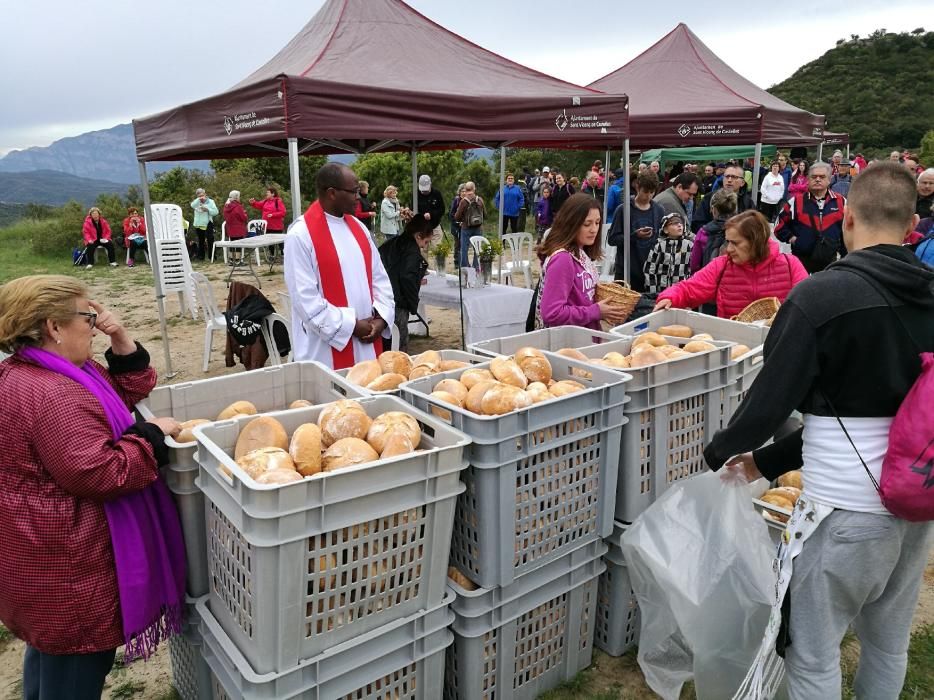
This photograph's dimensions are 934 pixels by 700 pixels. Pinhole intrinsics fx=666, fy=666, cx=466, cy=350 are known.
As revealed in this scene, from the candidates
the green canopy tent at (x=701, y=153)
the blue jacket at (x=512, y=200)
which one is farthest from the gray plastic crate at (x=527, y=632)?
the green canopy tent at (x=701, y=153)

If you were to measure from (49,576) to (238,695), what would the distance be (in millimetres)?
593

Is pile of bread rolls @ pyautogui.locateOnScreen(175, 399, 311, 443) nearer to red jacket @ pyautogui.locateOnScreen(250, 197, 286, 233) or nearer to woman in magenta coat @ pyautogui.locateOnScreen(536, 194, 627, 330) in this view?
woman in magenta coat @ pyautogui.locateOnScreen(536, 194, 627, 330)

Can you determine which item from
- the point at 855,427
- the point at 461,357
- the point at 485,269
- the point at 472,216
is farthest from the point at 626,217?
the point at 855,427

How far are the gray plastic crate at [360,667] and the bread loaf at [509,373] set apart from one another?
2.36 feet

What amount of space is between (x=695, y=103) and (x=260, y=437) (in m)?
8.72

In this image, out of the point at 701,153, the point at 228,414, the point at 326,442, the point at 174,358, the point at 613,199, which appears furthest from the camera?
the point at 701,153

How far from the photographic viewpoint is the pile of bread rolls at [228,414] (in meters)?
2.02

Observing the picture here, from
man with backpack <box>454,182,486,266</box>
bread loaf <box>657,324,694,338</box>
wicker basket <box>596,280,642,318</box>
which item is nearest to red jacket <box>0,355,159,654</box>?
bread loaf <box>657,324,694,338</box>

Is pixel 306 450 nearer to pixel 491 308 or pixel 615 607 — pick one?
pixel 615 607

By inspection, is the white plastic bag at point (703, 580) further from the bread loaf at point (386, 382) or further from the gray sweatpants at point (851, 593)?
the bread loaf at point (386, 382)

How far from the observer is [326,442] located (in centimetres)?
196

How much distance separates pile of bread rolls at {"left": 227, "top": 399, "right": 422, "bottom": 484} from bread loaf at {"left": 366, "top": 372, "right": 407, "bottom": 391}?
329 mm

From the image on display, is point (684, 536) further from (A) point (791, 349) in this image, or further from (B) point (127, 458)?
(B) point (127, 458)

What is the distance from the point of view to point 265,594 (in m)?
1.59
